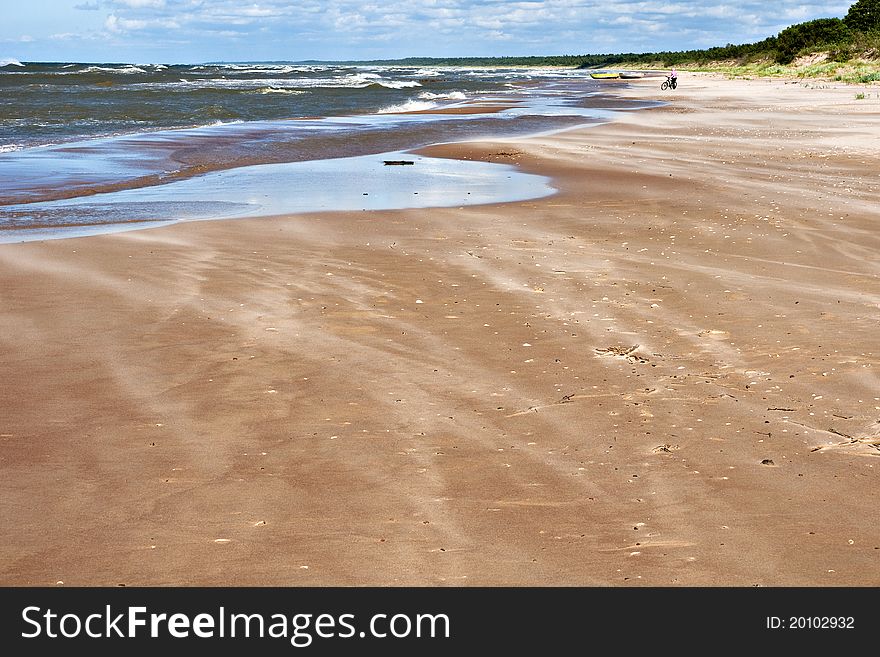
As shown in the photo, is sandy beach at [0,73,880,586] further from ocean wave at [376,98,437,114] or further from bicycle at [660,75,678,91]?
bicycle at [660,75,678,91]

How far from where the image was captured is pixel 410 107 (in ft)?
145

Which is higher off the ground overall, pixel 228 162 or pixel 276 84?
pixel 276 84

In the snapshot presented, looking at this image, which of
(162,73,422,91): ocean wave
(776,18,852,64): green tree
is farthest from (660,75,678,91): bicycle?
(776,18,852,64): green tree

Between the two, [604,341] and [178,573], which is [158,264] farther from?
[178,573]

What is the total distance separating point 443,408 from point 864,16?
8866cm

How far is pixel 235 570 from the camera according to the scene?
12.0 ft

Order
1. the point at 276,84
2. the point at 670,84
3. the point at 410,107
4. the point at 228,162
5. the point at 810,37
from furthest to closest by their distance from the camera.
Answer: the point at 810,37
the point at 276,84
the point at 670,84
the point at 410,107
the point at 228,162

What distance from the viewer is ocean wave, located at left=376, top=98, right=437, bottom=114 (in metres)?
40.6

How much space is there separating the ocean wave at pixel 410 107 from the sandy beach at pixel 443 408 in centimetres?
→ 3076

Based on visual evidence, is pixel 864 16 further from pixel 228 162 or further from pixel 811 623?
pixel 811 623

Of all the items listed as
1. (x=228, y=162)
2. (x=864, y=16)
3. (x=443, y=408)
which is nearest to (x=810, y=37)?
(x=864, y=16)

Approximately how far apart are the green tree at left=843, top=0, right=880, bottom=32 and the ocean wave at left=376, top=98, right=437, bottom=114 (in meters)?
46.6

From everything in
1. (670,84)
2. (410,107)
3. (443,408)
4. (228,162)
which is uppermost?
(670,84)

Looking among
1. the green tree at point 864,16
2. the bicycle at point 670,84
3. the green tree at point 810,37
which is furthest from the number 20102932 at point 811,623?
the green tree at point 864,16
